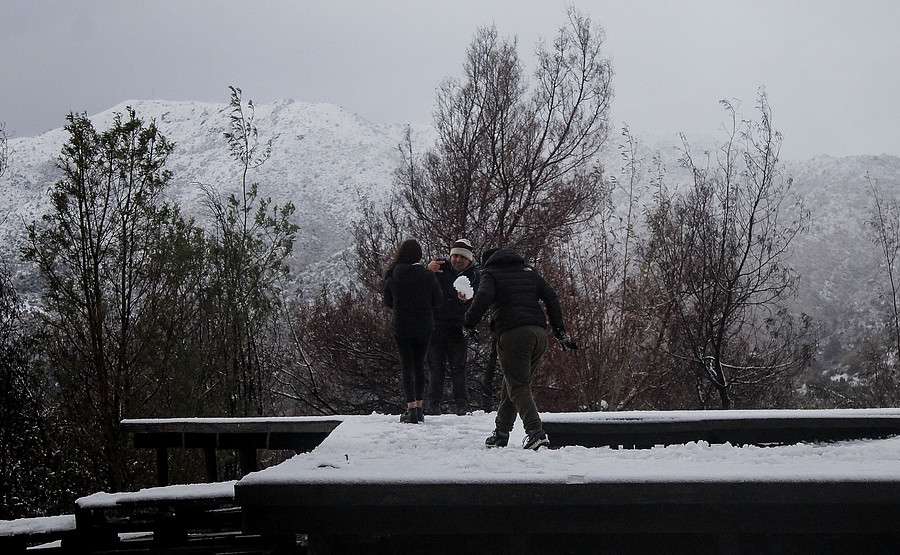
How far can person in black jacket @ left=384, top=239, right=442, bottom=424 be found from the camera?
8.48 m

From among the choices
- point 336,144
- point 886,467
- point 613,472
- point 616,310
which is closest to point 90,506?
point 613,472

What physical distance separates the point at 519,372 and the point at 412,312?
81.2 inches

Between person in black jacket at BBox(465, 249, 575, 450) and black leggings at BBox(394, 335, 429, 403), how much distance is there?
1.70 m

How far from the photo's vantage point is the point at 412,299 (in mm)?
8508

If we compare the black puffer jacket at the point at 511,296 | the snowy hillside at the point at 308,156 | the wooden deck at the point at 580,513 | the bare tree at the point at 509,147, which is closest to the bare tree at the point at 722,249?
the bare tree at the point at 509,147

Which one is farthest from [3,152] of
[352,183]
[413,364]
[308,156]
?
[308,156]

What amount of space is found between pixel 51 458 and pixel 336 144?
314ft

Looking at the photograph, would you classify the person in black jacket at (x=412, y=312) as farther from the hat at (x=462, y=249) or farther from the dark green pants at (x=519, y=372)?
the dark green pants at (x=519, y=372)

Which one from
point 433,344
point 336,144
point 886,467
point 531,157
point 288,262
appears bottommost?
point 886,467

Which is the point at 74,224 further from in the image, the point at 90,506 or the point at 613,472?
the point at 613,472

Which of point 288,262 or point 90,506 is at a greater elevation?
point 288,262

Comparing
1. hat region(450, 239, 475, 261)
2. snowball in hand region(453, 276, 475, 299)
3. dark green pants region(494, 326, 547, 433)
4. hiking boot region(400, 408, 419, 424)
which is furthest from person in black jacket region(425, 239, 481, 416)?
dark green pants region(494, 326, 547, 433)

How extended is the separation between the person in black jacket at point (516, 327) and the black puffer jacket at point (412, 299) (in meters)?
1.64

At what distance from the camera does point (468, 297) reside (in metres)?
8.23
